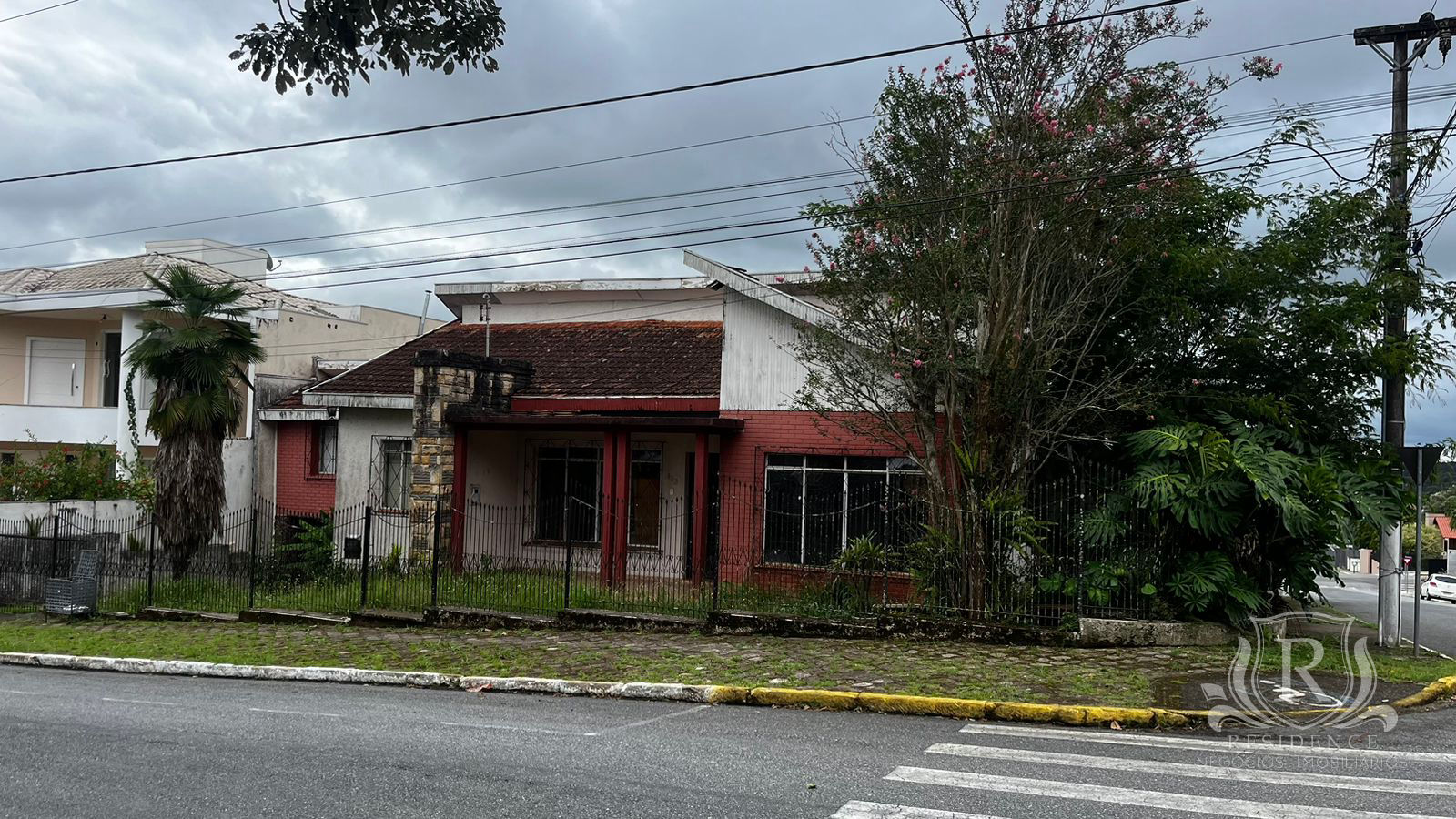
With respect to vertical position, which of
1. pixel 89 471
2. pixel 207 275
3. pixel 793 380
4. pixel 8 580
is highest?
pixel 207 275

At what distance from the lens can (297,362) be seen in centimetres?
2902

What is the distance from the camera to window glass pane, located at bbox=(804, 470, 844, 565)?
1617 centimetres

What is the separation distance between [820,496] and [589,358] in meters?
6.11

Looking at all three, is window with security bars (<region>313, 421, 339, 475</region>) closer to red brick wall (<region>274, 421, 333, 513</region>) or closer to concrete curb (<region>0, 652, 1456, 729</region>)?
red brick wall (<region>274, 421, 333, 513</region>)

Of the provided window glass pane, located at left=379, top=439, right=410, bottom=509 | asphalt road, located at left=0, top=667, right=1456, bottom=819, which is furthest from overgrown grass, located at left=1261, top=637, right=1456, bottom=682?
window glass pane, located at left=379, top=439, right=410, bottom=509

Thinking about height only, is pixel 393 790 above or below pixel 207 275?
below

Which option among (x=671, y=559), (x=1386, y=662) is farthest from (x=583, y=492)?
(x=1386, y=662)

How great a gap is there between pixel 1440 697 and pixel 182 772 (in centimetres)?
1041

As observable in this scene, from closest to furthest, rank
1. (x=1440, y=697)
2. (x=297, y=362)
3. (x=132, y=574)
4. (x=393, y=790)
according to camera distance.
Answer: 1. (x=393, y=790)
2. (x=1440, y=697)
3. (x=132, y=574)
4. (x=297, y=362)

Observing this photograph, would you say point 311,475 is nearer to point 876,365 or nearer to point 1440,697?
point 876,365

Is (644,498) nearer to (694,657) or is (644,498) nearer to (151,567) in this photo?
(694,657)

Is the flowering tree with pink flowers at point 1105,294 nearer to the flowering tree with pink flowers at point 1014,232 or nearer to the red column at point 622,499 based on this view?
the flowering tree with pink flowers at point 1014,232

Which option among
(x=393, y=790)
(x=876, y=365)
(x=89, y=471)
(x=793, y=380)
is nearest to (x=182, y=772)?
(x=393, y=790)

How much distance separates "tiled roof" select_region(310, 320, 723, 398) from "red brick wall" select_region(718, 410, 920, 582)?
1.11 metres
